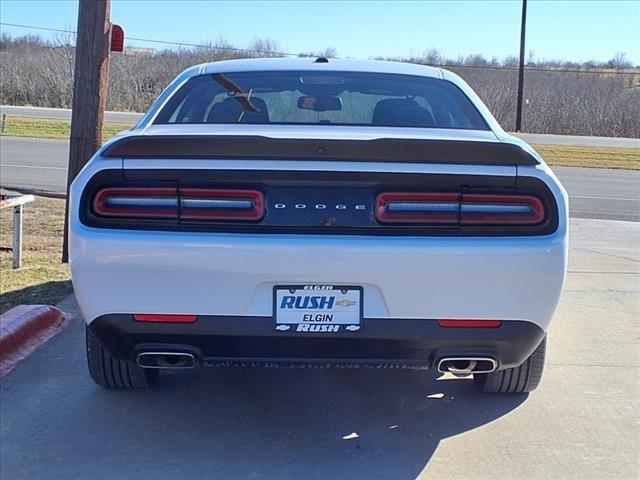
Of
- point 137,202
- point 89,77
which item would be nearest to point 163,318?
point 137,202

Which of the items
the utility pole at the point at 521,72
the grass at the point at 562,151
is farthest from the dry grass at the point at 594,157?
the utility pole at the point at 521,72

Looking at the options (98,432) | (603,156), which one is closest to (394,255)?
(98,432)

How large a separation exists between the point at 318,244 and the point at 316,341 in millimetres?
408

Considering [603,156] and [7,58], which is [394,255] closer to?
[603,156]

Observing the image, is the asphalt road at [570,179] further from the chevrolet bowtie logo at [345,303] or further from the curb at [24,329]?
the chevrolet bowtie logo at [345,303]

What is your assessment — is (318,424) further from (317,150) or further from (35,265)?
(35,265)

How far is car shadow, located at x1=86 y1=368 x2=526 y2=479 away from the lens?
3.59 meters

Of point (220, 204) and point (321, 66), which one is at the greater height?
point (321, 66)

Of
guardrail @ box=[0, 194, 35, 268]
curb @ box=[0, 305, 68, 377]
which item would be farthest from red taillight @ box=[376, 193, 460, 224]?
guardrail @ box=[0, 194, 35, 268]

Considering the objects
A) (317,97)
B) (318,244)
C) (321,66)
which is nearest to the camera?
(318,244)

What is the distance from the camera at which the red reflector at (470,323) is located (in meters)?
3.33

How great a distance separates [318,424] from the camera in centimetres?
402

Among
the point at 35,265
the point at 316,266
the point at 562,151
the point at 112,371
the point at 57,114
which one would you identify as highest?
the point at 57,114

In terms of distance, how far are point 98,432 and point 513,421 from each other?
1954mm
